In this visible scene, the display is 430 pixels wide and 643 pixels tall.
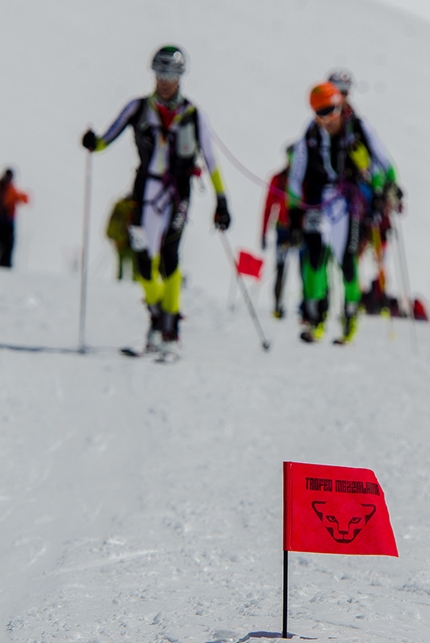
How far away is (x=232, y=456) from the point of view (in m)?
3.60

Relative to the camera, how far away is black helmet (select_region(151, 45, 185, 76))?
16.6 ft

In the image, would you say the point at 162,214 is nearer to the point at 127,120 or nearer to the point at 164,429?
the point at 127,120

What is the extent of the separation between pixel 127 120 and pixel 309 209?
174 cm

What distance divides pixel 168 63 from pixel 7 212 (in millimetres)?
6865

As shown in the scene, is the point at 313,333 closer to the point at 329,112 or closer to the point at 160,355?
the point at 329,112

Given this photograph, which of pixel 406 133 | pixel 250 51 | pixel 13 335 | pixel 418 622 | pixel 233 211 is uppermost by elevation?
pixel 250 51

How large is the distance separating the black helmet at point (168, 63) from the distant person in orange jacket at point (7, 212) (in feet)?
21.6

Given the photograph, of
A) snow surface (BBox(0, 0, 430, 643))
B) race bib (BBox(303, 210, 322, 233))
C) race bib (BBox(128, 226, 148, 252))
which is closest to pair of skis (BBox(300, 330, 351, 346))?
snow surface (BBox(0, 0, 430, 643))

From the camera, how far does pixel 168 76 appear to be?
Result: 5.08 meters

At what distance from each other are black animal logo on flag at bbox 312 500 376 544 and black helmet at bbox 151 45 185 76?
11.7 ft

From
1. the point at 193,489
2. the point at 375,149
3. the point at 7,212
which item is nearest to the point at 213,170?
the point at 375,149

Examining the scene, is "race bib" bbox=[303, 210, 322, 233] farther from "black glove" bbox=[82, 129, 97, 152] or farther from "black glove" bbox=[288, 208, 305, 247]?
"black glove" bbox=[82, 129, 97, 152]

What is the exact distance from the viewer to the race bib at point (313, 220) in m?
6.43

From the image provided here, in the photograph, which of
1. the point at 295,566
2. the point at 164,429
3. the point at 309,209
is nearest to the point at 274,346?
the point at 309,209
